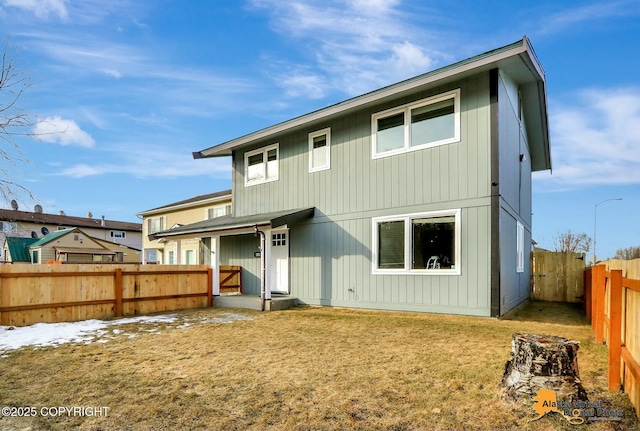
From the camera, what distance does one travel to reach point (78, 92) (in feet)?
40.0

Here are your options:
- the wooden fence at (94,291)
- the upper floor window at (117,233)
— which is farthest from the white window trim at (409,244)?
the upper floor window at (117,233)

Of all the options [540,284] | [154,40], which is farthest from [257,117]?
[540,284]

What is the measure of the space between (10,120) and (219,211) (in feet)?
50.5

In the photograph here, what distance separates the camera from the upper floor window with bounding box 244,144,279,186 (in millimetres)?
13102

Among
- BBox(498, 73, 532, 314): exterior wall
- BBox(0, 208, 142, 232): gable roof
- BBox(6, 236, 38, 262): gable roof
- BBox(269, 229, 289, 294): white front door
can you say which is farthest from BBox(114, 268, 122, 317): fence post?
BBox(0, 208, 142, 232): gable roof

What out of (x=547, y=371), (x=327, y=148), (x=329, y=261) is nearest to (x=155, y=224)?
(x=327, y=148)

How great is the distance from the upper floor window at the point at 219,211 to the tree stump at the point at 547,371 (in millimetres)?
21438

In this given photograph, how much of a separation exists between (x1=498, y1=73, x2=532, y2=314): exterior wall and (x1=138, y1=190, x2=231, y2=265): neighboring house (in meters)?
16.0

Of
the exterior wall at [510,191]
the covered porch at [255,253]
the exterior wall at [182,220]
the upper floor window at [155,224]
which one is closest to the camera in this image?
the exterior wall at [510,191]

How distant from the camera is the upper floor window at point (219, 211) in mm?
23609

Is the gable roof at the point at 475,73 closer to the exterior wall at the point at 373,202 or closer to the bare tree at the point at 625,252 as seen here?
the exterior wall at the point at 373,202

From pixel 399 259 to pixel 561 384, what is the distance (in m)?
6.39

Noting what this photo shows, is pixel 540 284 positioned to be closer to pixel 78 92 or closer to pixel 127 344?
pixel 127 344

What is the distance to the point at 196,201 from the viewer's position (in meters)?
25.0
